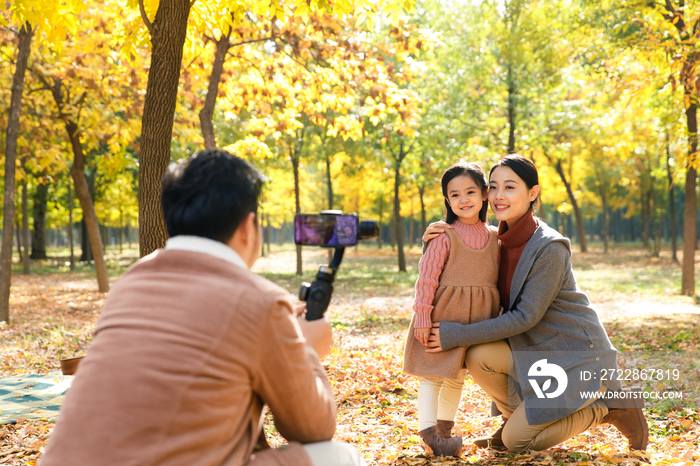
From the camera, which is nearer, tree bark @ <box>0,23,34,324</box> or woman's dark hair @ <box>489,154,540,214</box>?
woman's dark hair @ <box>489,154,540,214</box>

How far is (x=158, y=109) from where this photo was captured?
4.52m

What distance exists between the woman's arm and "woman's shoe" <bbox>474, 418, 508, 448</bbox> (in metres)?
0.66

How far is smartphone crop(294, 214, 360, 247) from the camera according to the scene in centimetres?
223

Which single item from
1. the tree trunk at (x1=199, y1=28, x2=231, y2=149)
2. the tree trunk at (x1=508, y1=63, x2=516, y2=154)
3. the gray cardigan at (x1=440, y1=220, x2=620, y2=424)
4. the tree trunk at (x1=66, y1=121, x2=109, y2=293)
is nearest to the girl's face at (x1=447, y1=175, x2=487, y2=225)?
the gray cardigan at (x1=440, y1=220, x2=620, y2=424)

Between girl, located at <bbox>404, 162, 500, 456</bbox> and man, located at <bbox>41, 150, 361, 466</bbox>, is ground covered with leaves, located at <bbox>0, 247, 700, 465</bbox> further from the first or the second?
man, located at <bbox>41, 150, 361, 466</bbox>

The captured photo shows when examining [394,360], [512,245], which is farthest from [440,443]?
[394,360]

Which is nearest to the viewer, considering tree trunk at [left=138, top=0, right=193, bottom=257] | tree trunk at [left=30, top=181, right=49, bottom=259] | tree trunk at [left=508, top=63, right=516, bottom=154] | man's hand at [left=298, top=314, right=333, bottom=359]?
man's hand at [left=298, top=314, right=333, bottom=359]

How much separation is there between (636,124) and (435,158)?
20.7 feet

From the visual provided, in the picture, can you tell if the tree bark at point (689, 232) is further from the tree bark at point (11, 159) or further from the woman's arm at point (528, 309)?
the tree bark at point (11, 159)

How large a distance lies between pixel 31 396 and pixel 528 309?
419 centimetres

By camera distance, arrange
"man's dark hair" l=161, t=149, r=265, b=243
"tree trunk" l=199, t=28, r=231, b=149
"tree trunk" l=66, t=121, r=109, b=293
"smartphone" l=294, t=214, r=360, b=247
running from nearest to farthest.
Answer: "man's dark hair" l=161, t=149, r=265, b=243, "smartphone" l=294, t=214, r=360, b=247, "tree trunk" l=199, t=28, r=231, b=149, "tree trunk" l=66, t=121, r=109, b=293

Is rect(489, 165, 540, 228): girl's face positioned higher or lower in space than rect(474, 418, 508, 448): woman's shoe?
higher

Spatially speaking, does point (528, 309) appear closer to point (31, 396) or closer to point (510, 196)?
point (510, 196)

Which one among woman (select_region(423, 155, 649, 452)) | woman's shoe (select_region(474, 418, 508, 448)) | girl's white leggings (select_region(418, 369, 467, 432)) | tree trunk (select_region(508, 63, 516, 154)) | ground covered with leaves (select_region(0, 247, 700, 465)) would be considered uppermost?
tree trunk (select_region(508, 63, 516, 154))
